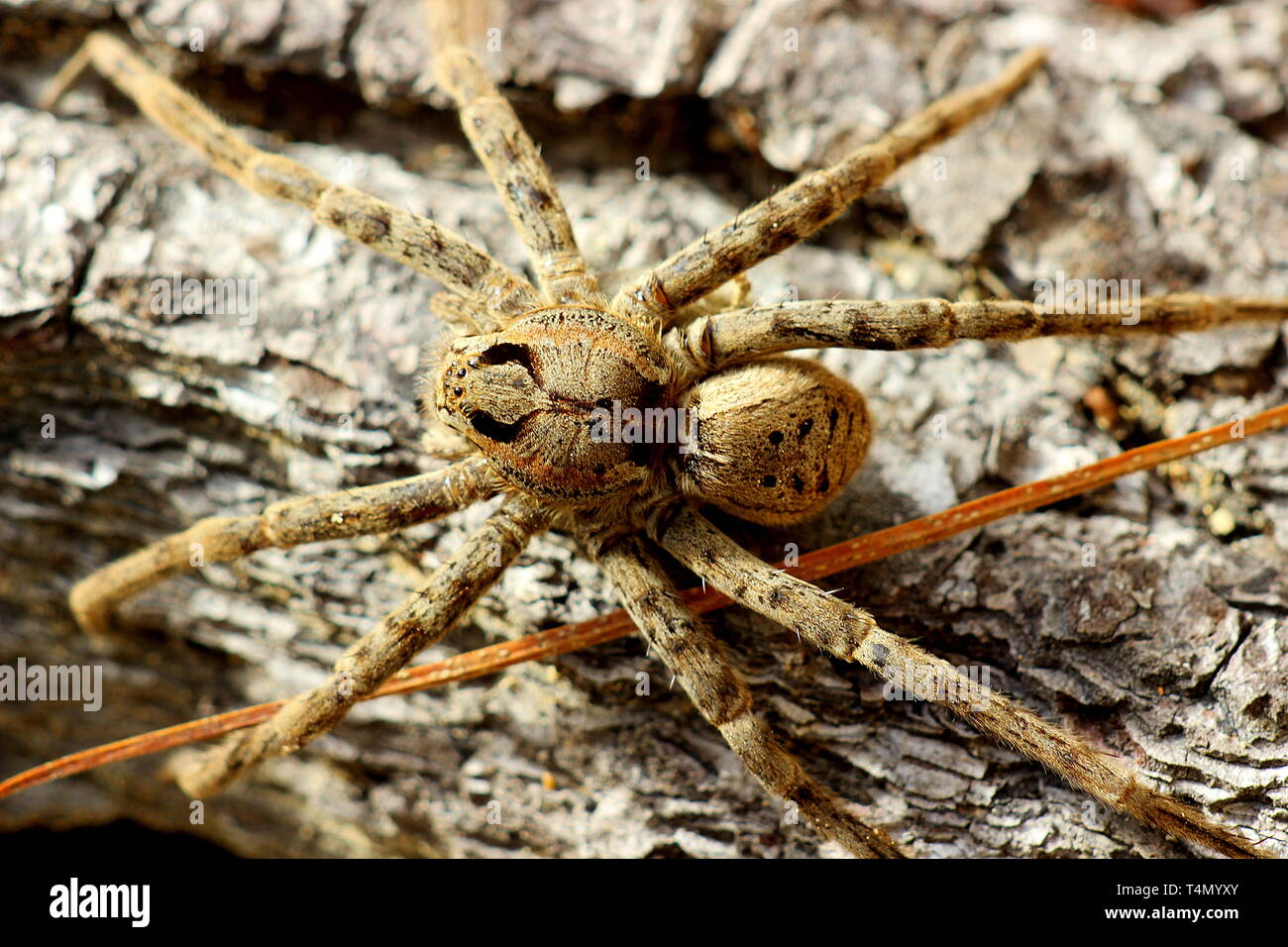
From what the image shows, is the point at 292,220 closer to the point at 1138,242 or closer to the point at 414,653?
the point at 414,653

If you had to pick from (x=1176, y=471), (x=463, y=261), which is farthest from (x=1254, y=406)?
(x=463, y=261)

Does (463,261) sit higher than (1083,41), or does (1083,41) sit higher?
(1083,41)
